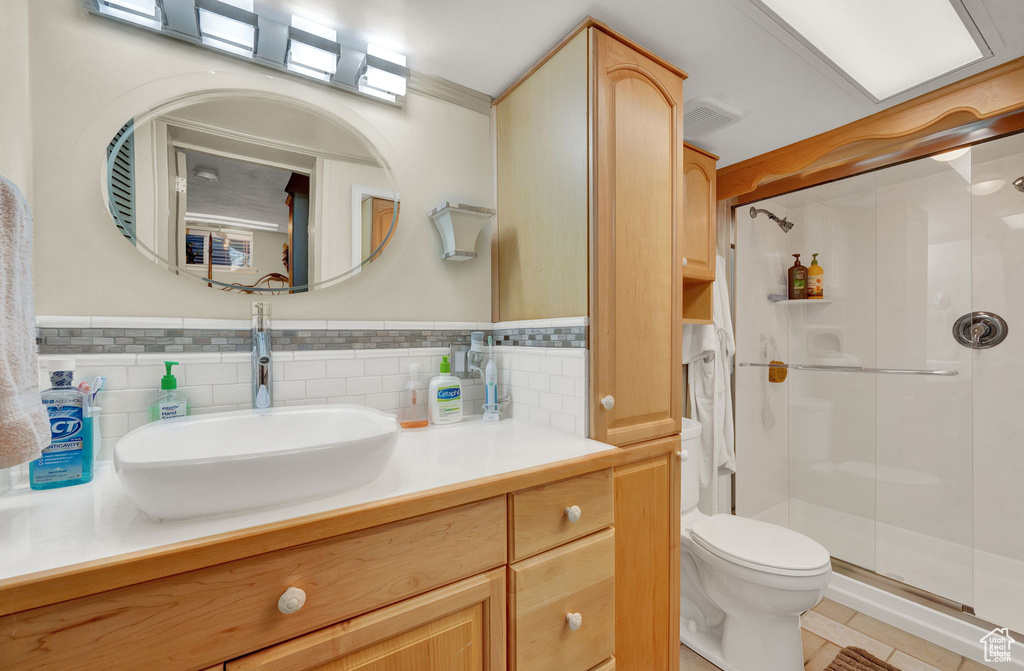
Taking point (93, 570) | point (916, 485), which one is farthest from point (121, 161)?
point (916, 485)

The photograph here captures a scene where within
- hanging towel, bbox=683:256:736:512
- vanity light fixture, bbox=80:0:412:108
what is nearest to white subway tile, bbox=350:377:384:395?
vanity light fixture, bbox=80:0:412:108

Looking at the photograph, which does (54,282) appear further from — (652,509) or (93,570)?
(652,509)

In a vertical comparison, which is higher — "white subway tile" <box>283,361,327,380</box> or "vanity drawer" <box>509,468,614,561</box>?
"white subway tile" <box>283,361,327,380</box>

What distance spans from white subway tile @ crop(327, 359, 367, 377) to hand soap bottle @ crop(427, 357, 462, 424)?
0.75 feet

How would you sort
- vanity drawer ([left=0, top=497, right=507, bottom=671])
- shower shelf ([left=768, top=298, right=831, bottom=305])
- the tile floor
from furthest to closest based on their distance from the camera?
shower shelf ([left=768, top=298, right=831, bottom=305])
the tile floor
vanity drawer ([left=0, top=497, right=507, bottom=671])

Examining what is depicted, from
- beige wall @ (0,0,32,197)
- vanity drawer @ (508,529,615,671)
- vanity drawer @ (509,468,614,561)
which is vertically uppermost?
beige wall @ (0,0,32,197)

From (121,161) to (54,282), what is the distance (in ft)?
1.10

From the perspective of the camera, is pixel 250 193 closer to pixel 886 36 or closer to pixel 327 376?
pixel 327 376

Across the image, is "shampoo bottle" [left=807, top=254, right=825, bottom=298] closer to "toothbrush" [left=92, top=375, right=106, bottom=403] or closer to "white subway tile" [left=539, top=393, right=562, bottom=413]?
"white subway tile" [left=539, top=393, right=562, bottom=413]

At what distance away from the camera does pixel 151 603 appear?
1.94 ft

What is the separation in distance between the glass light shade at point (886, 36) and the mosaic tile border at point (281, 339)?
116cm

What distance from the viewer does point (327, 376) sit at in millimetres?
1279

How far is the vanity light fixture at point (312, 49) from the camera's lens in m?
1.23

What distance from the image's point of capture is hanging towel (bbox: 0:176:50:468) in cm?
56
